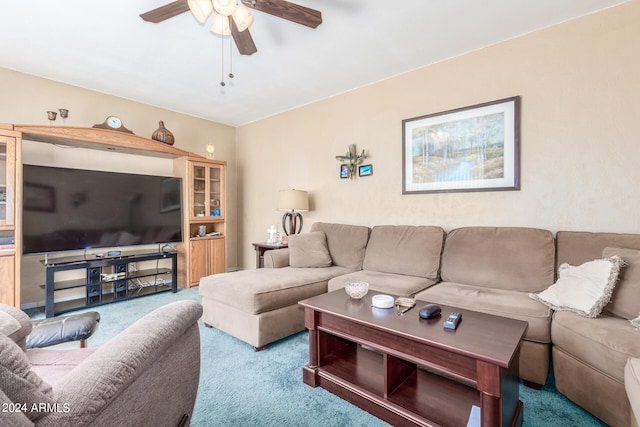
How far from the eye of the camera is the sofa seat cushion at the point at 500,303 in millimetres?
1669

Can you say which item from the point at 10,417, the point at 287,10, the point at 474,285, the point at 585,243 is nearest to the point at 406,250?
the point at 474,285

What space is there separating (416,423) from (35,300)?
390 cm

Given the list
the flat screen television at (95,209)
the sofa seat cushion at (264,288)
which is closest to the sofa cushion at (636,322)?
the sofa seat cushion at (264,288)

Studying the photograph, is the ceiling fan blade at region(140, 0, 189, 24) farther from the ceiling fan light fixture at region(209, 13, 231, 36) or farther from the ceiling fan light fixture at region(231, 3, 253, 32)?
the ceiling fan light fixture at region(231, 3, 253, 32)

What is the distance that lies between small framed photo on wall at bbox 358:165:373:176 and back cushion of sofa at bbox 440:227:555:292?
3.81ft

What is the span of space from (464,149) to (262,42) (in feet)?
6.59

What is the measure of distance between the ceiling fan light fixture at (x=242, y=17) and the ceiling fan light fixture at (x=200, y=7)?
14cm

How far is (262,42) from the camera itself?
8.21 feet

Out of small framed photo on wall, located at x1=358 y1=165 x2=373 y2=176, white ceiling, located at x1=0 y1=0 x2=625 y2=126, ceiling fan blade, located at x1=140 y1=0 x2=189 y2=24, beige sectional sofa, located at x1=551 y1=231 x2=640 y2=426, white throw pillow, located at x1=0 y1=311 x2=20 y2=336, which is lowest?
beige sectional sofa, located at x1=551 y1=231 x2=640 y2=426

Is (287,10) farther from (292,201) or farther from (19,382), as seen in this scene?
(292,201)

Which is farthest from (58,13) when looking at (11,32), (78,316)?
(78,316)

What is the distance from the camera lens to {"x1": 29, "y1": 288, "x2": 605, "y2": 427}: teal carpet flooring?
4.83 feet

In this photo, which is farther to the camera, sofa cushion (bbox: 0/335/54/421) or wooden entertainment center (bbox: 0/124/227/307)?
wooden entertainment center (bbox: 0/124/227/307)

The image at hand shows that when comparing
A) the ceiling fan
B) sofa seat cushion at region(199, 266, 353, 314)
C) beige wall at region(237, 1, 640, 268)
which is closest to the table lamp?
beige wall at region(237, 1, 640, 268)
